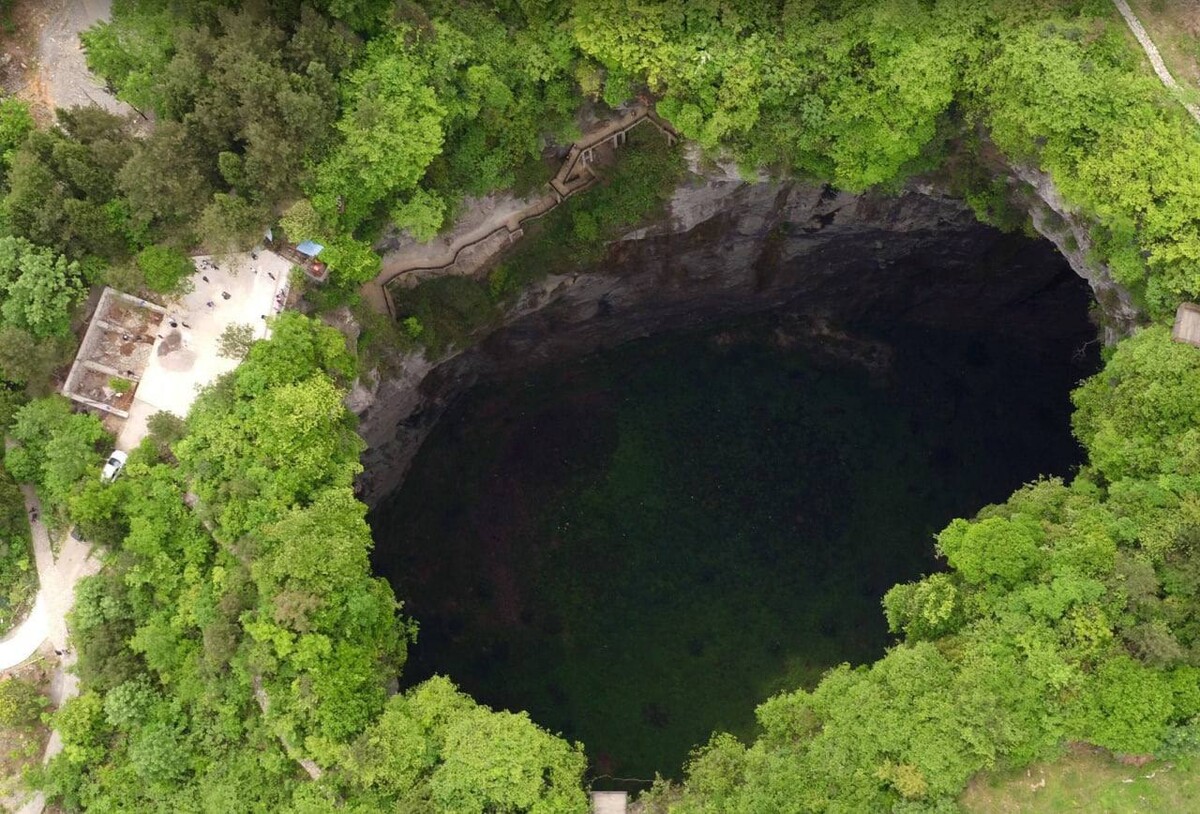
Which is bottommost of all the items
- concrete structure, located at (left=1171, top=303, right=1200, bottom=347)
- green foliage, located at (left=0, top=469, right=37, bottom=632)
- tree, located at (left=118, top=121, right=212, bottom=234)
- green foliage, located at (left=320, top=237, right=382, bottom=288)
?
green foliage, located at (left=0, top=469, right=37, bottom=632)

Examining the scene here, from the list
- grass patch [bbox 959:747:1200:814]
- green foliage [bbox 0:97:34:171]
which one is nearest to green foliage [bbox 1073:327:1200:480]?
grass patch [bbox 959:747:1200:814]

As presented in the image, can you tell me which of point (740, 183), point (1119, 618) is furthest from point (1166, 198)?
point (740, 183)

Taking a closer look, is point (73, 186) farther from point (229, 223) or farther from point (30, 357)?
point (30, 357)

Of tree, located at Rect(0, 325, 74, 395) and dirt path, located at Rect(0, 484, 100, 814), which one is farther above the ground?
tree, located at Rect(0, 325, 74, 395)

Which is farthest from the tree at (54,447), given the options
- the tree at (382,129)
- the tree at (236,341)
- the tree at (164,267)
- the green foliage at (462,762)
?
the green foliage at (462,762)

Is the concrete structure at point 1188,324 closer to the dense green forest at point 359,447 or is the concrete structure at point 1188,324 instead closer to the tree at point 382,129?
the dense green forest at point 359,447

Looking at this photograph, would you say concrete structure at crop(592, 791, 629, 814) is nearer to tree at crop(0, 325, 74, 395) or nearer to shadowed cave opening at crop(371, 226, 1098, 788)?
shadowed cave opening at crop(371, 226, 1098, 788)

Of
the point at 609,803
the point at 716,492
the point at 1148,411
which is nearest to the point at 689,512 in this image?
the point at 716,492

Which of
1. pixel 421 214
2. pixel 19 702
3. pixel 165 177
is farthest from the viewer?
pixel 421 214
